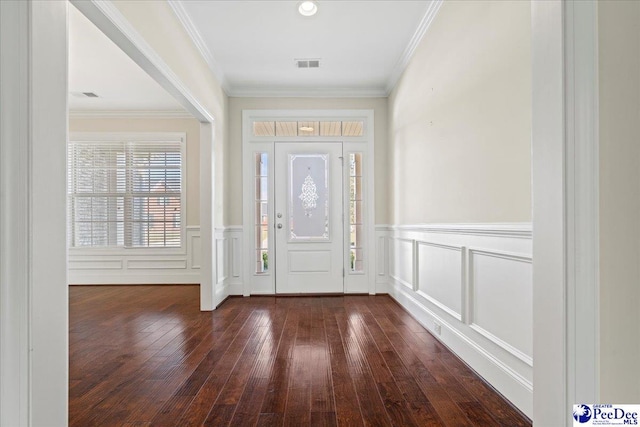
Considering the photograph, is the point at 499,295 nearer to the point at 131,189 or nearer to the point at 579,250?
the point at 579,250

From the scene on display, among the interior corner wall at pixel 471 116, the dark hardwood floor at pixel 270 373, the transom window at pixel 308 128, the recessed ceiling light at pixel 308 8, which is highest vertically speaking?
the recessed ceiling light at pixel 308 8

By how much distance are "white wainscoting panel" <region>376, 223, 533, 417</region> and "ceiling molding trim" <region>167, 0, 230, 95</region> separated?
276 cm

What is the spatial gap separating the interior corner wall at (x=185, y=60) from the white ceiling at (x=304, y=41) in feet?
0.50

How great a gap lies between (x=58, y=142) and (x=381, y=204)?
4074 millimetres

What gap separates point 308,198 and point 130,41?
9.95ft

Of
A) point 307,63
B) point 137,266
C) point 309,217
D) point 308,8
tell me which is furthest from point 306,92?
point 137,266

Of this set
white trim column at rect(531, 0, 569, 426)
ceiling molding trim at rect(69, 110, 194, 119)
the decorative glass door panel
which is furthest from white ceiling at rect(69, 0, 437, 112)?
white trim column at rect(531, 0, 569, 426)

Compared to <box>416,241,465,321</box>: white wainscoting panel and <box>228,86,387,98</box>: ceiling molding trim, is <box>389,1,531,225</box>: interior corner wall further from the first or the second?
<box>228,86,387,98</box>: ceiling molding trim

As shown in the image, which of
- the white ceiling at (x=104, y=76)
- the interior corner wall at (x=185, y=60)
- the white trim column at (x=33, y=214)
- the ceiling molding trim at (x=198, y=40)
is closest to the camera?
the white trim column at (x=33, y=214)

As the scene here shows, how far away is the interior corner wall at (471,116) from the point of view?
6.08 feet

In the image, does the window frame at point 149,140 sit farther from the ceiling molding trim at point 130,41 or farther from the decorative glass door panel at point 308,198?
the ceiling molding trim at point 130,41

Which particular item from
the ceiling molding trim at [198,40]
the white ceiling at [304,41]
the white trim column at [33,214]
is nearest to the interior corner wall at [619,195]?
the white trim column at [33,214]

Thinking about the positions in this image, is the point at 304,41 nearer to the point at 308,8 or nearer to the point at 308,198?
the point at 308,8

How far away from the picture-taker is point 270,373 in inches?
90.7
